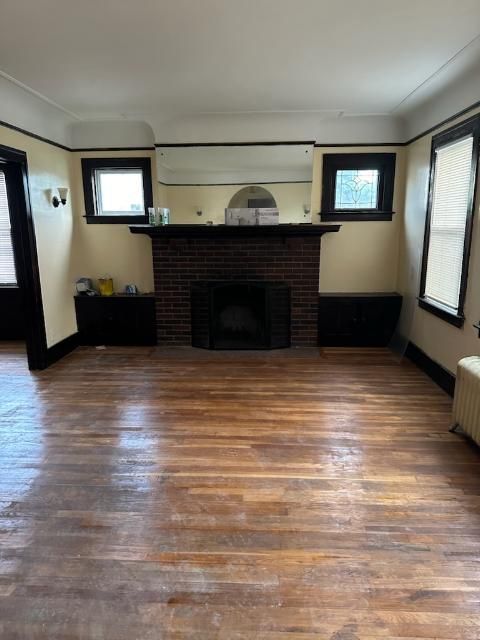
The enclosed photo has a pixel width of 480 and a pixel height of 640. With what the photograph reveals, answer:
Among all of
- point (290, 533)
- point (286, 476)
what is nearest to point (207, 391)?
point (286, 476)

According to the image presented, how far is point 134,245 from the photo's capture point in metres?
5.10

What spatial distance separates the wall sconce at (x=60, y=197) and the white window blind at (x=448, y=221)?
13.1ft

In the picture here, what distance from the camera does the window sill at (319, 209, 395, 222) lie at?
16.0 feet

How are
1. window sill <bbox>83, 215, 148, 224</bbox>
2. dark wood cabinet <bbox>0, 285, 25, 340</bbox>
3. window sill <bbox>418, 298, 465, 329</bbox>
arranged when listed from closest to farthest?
1. window sill <bbox>418, 298, 465, 329</bbox>
2. window sill <bbox>83, 215, 148, 224</bbox>
3. dark wood cabinet <bbox>0, 285, 25, 340</bbox>

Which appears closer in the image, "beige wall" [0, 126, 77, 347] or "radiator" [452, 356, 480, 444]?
"radiator" [452, 356, 480, 444]

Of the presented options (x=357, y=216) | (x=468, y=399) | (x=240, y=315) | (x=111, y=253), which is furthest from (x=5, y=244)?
(x=468, y=399)

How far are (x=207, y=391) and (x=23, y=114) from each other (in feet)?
10.4

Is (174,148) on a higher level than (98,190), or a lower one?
higher

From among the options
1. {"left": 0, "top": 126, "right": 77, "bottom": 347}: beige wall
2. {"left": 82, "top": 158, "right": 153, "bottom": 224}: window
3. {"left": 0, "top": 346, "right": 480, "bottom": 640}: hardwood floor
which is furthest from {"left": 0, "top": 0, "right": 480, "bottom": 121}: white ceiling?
{"left": 0, "top": 346, "right": 480, "bottom": 640}: hardwood floor

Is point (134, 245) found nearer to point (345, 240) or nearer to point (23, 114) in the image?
point (23, 114)

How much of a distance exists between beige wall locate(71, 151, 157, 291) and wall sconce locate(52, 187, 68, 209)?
377 millimetres

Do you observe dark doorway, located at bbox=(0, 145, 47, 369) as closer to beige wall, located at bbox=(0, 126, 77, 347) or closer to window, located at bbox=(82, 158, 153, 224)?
beige wall, located at bbox=(0, 126, 77, 347)

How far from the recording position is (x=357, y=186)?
488cm

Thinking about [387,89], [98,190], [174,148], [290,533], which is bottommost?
[290,533]
